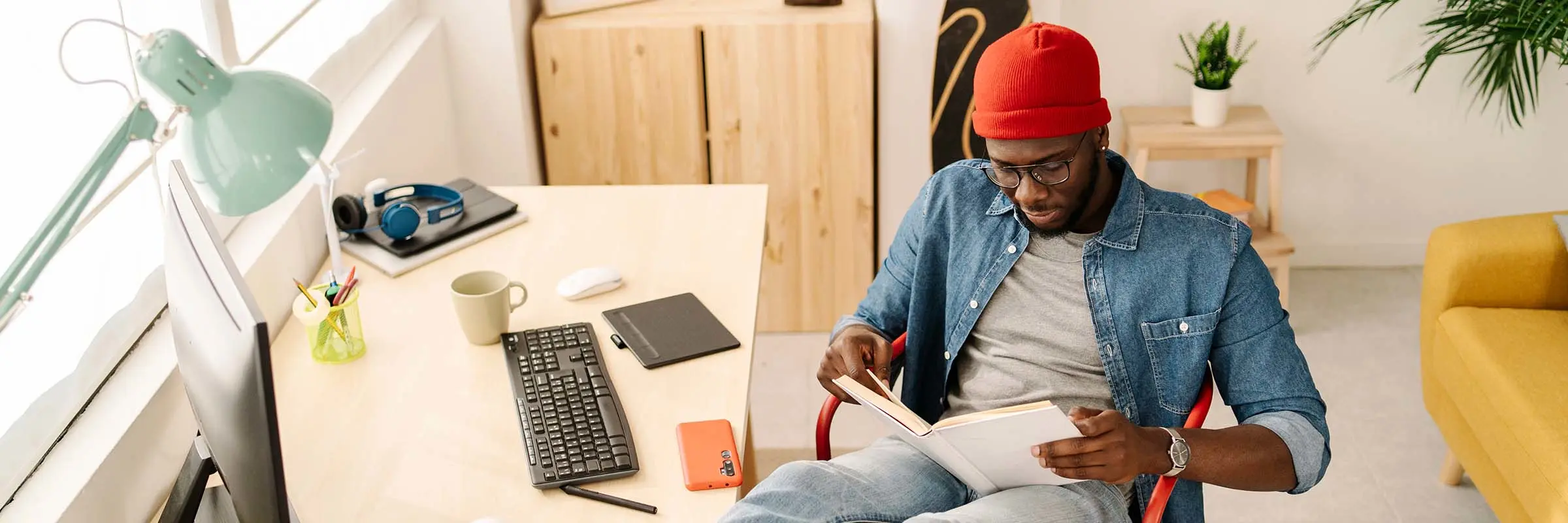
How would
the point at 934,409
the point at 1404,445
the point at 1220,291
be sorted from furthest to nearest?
1. the point at 1404,445
2. the point at 934,409
3. the point at 1220,291

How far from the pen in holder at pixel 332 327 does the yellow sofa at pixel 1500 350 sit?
79.2 inches

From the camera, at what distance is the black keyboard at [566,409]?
1.57 metres

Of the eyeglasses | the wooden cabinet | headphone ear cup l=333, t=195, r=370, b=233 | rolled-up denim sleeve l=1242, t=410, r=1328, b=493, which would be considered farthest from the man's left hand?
the wooden cabinet

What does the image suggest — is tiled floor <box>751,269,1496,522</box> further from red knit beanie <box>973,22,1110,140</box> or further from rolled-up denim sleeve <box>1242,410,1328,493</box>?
red knit beanie <box>973,22,1110,140</box>

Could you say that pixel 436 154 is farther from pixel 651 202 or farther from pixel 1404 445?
pixel 1404 445

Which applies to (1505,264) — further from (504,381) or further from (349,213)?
(349,213)

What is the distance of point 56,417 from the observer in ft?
5.01

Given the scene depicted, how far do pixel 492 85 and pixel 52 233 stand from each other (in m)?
2.12

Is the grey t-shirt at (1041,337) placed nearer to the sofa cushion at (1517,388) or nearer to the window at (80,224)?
the sofa cushion at (1517,388)

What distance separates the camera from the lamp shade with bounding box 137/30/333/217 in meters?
1.29

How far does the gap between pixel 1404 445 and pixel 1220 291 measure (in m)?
1.59

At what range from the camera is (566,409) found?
170 centimetres

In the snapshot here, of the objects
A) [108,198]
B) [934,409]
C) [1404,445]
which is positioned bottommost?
[1404,445]

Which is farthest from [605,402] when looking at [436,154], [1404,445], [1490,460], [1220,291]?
[1404,445]
